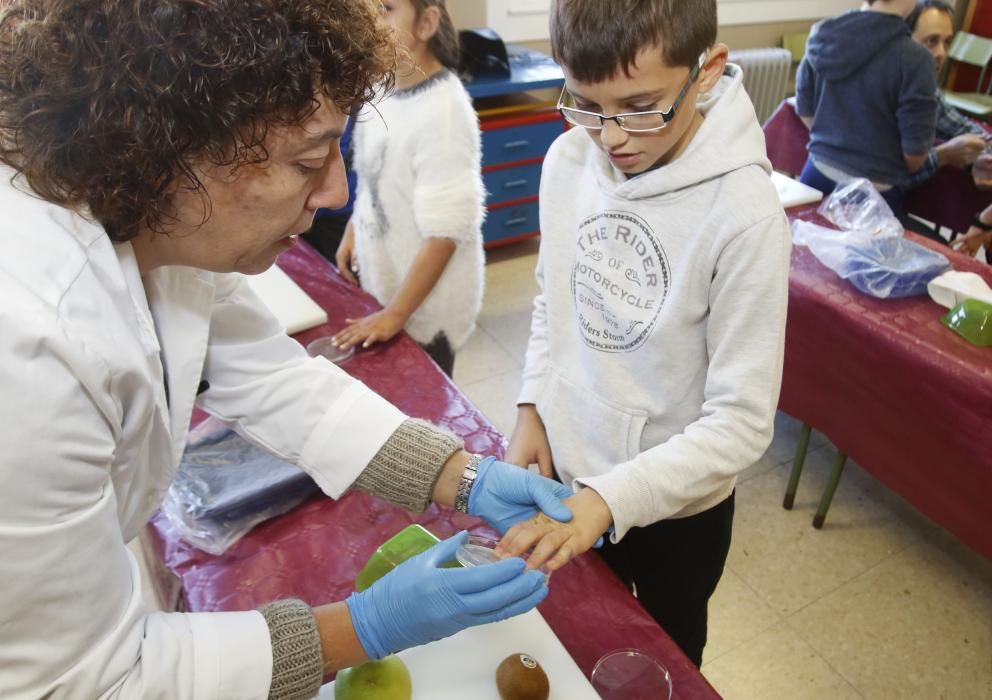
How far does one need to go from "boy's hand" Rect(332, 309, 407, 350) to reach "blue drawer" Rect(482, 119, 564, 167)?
77.2 inches

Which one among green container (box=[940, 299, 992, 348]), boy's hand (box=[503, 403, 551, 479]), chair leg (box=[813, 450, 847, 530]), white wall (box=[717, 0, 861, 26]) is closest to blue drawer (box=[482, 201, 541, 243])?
chair leg (box=[813, 450, 847, 530])

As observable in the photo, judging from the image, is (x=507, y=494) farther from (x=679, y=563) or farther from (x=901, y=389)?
(x=901, y=389)

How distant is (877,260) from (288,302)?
4.66 ft

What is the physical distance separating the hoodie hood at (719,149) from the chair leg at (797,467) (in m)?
1.28

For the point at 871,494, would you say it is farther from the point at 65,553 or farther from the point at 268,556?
the point at 65,553

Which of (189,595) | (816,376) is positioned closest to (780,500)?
(816,376)

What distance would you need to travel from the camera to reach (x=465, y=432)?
1178 mm

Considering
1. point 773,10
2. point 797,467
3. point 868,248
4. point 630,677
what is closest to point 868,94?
point 868,248

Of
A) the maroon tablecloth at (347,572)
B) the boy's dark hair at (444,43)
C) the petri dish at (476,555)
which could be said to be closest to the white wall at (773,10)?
the boy's dark hair at (444,43)

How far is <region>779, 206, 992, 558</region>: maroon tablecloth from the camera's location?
1450 mm

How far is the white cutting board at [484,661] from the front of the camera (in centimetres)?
75

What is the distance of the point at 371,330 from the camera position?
4.64 ft

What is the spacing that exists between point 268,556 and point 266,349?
31 centimetres

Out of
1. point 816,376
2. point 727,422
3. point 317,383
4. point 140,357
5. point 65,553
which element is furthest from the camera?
point 816,376
